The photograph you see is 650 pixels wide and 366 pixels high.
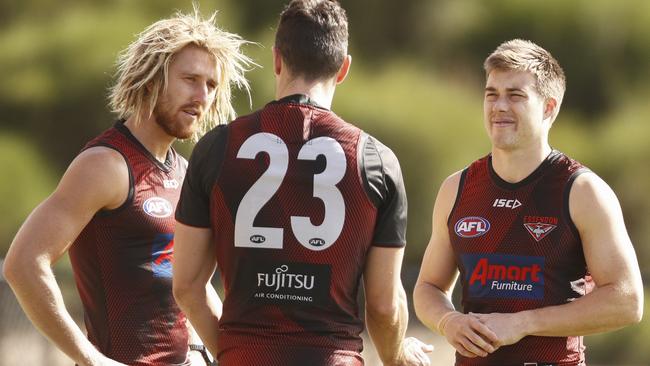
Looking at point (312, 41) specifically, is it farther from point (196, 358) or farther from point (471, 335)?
point (196, 358)

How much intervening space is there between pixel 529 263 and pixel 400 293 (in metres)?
0.49

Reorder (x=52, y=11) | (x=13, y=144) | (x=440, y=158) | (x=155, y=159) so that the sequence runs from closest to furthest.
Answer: (x=155, y=159), (x=440, y=158), (x=13, y=144), (x=52, y=11)

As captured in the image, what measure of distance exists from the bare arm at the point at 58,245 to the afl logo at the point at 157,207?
0.40 ft

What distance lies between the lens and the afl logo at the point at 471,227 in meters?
3.47

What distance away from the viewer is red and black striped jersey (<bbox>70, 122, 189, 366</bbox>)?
3395 mm

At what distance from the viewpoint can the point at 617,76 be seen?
12.8 metres

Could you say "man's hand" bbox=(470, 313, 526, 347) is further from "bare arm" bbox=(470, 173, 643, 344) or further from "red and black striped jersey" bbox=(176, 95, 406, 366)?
"red and black striped jersey" bbox=(176, 95, 406, 366)

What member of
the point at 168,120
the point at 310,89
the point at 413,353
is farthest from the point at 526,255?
the point at 168,120

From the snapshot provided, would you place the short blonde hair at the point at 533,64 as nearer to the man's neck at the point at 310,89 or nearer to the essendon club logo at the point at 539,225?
the essendon club logo at the point at 539,225

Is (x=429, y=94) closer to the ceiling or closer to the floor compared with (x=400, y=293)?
closer to the ceiling

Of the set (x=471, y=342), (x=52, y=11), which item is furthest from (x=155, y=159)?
(x=52, y=11)

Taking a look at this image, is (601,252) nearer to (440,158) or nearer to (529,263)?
(529,263)

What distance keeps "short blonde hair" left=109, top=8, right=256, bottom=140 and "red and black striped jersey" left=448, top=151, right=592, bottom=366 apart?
104 centimetres

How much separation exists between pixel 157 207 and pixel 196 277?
17.4 inches
